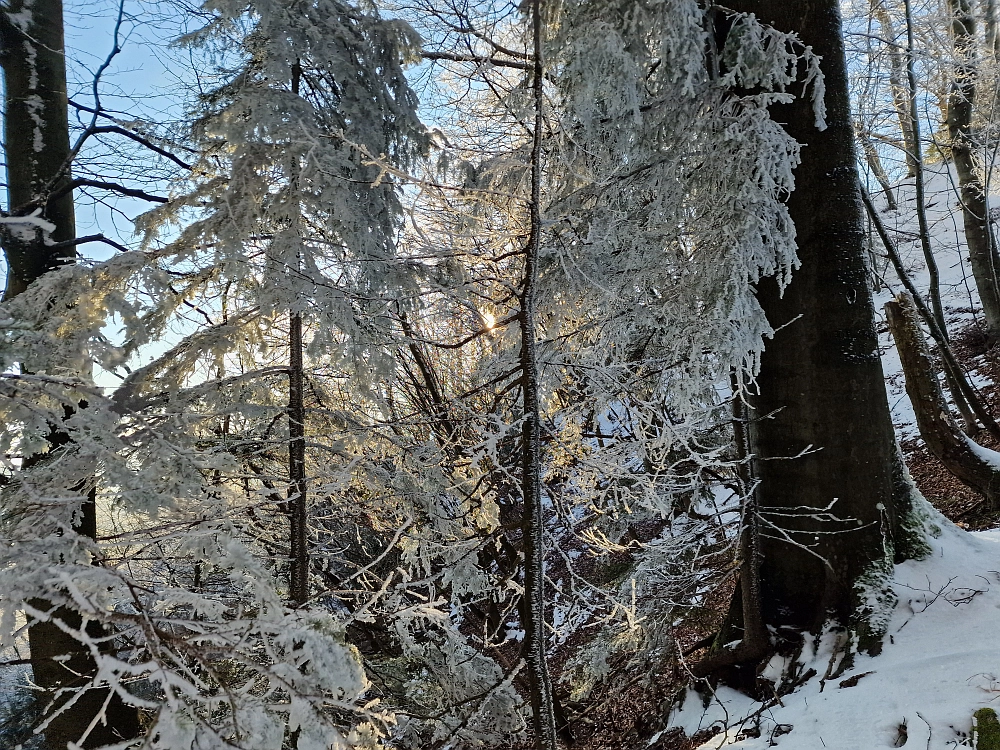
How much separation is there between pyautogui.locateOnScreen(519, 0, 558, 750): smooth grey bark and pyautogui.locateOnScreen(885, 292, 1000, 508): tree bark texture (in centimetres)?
432

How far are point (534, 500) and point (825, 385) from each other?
2538mm

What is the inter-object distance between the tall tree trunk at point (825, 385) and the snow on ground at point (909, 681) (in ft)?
1.02

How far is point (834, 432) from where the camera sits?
13.7 feet

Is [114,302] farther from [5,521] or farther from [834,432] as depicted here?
[834,432]

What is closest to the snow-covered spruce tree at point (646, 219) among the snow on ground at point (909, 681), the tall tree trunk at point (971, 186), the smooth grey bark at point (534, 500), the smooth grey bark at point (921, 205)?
the smooth grey bark at point (534, 500)

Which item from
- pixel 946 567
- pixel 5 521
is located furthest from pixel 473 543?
pixel 946 567

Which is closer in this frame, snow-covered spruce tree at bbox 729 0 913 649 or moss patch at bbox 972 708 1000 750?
moss patch at bbox 972 708 1000 750

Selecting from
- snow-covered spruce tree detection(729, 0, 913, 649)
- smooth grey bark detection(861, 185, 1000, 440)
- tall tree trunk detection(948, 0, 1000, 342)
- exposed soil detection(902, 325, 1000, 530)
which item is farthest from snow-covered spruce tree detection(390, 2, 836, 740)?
tall tree trunk detection(948, 0, 1000, 342)

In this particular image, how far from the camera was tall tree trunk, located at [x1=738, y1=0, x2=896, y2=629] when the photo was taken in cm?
416

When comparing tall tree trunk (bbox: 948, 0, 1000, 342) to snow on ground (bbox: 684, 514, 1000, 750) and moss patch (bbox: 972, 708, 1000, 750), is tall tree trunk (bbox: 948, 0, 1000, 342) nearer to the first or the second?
snow on ground (bbox: 684, 514, 1000, 750)

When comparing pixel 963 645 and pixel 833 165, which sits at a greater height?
pixel 833 165

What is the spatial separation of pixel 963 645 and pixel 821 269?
→ 2419 mm

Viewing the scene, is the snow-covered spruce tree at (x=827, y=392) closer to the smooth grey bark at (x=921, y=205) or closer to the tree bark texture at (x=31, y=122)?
the smooth grey bark at (x=921, y=205)

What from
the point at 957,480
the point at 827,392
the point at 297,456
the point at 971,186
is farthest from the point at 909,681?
the point at 971,186
